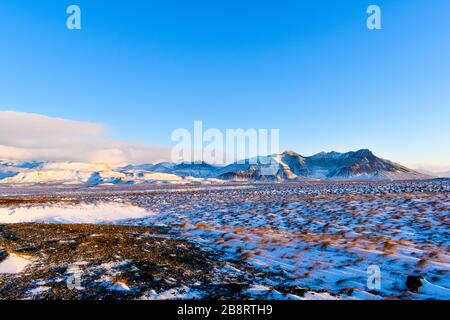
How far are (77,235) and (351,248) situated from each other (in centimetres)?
1083

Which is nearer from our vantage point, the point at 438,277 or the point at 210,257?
the point at 438,277

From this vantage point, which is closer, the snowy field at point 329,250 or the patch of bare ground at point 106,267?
the patch of bare ground at point 106,267

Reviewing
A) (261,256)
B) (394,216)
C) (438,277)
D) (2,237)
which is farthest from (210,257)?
(394,216)

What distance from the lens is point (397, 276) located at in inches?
271

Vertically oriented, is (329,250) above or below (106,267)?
below

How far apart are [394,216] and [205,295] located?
13.0 m

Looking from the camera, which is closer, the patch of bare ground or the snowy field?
the patch of bare ground

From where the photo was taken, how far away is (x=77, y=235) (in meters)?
11.7

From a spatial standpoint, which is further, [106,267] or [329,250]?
[329,250]
